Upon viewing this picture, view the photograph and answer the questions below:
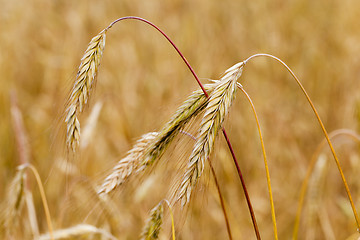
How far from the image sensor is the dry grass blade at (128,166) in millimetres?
901

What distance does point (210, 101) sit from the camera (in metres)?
0.75

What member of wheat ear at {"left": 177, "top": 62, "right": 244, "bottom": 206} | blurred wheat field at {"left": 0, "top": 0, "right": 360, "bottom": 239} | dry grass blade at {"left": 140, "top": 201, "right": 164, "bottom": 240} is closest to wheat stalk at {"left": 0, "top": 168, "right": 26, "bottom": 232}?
blurred wheat field at {"left": 0, "top": 0, "right": 360, "bottom": 239}

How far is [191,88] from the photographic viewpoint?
228 cm

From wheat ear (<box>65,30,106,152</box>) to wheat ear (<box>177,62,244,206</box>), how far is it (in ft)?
0.73

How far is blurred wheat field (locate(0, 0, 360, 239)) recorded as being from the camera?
2004mm

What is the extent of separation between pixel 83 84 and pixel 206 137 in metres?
0.27

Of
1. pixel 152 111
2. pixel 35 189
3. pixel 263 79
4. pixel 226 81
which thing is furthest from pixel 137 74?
pixel 226 81

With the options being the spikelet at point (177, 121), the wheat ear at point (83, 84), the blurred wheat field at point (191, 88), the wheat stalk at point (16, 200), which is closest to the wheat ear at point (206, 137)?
the spikelet at point (177, 121)

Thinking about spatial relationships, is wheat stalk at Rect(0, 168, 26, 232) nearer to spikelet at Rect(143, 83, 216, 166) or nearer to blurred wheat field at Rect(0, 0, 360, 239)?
blurred wheat field at Rect(0, 0, 360, 239)

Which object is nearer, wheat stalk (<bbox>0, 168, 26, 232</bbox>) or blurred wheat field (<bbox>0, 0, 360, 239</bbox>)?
wheat stalk (<bbox>0, 168, 26, 232</bbox>)

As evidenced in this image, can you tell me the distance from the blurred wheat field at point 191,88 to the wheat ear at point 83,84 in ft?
2.44

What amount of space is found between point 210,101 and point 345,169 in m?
2.04

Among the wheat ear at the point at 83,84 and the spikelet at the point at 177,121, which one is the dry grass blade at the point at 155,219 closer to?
the spikelet at the point at 177,121

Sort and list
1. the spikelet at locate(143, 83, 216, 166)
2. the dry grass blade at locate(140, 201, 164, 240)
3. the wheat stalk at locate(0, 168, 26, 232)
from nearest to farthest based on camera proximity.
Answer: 1. the spikelet at locate(143, 83, 216, 166)
2. the dry grass blade at locate(140, 201, 164, 240)
3. the wheat stalk at locate(0, 168, 26, 232)
